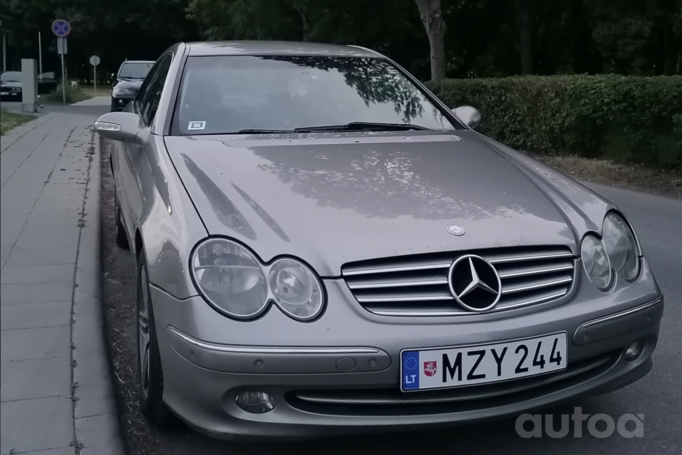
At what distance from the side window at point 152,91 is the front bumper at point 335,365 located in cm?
181

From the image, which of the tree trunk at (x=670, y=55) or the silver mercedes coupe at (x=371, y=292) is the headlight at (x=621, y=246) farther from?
the tree trunk at (x=670, y=55)

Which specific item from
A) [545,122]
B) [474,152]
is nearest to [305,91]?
[474,152]

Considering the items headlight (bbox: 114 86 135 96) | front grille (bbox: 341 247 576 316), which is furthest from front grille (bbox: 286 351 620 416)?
headlight (bbox: 114 86 135 96)

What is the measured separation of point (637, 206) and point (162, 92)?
564cm

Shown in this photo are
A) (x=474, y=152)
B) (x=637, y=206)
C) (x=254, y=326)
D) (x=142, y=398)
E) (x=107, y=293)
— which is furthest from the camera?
(x=637, y=206)

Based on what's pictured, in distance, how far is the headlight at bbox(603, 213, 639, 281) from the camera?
292cm

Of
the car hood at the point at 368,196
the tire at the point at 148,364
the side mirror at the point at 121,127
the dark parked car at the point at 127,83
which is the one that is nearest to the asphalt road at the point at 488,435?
the tire at the point at 148,364

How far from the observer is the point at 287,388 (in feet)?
7.94

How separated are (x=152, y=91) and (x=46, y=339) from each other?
1.82 metres

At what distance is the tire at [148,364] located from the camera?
281 centimetres

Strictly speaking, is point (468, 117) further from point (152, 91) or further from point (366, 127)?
point (152, 91)

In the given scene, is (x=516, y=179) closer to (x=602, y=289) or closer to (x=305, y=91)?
(x=602, y=289)

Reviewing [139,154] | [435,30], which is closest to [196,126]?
[139,154]

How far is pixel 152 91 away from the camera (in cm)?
476
